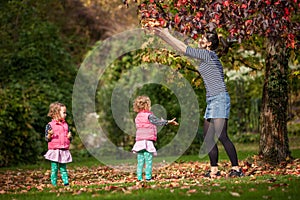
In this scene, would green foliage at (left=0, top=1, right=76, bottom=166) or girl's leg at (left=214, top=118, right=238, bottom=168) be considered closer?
girl's leg at (left=214, top=118, right=238, bottom=168)

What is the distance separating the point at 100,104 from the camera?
2080 cm

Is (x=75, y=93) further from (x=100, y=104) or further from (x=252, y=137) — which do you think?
(x=252, y=137)

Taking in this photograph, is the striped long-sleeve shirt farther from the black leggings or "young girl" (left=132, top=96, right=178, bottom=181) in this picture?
"young girl" (left=132, top=96, right=178, bottom=181)

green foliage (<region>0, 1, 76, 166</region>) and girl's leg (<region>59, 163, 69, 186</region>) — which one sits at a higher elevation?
green foliage (<region>0, 1, 76, 166</region>)

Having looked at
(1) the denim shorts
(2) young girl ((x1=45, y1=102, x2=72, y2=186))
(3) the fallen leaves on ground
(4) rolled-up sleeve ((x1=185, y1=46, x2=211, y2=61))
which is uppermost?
(4) rolled-up sleeve ((x1=185, y1=46, x2=211, y2=61))

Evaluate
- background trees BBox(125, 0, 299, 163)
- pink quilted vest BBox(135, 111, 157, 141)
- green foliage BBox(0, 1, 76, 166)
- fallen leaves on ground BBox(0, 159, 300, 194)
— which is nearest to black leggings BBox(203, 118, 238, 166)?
fallen leaves on ground BBox(0, 159, 300, 194)

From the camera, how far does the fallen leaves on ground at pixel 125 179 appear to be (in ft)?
25.7

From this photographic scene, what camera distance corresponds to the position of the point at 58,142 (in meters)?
9.27

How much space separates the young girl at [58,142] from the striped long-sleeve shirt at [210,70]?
7.46ft

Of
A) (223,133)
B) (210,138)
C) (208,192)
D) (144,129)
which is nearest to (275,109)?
(210,138)

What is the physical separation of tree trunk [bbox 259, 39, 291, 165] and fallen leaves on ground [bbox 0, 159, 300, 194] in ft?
0.95

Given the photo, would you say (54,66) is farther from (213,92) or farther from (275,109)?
(213,92)

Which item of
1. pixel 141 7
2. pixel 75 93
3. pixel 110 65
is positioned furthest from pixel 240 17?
pixel 110 65

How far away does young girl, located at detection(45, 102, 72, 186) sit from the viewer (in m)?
9.18
